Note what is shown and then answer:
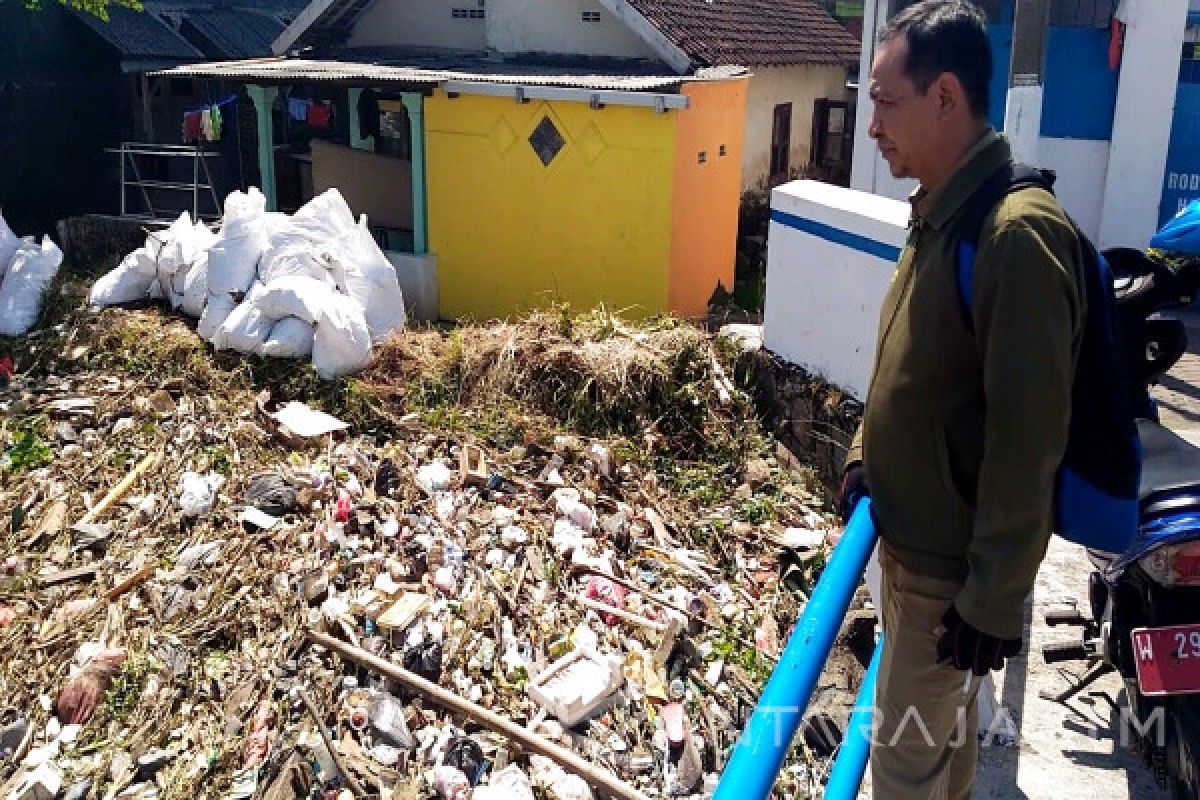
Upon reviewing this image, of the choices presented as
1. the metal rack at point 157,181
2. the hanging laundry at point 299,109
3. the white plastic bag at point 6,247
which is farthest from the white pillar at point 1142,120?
the white plastic bag at point 6,247

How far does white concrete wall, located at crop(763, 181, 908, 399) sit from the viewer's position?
5316 mm

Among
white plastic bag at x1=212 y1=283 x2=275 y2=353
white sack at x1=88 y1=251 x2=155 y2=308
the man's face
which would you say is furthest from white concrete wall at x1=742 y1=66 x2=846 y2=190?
the man's face

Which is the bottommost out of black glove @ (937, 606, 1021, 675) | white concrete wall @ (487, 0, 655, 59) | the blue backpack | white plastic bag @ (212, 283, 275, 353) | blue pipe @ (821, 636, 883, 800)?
white plastic bag @ (212, 283, 275, 353)

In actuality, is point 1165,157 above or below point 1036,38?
below

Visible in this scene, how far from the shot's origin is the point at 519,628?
191 inches

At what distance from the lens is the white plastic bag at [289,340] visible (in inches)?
298

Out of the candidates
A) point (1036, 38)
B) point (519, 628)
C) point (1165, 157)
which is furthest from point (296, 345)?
point (1165, 157)

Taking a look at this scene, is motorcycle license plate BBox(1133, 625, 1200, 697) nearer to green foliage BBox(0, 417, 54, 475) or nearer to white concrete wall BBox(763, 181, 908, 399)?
white concrete wall BBox(763, 181, 908, 399)

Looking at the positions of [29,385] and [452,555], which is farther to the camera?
[29,385]

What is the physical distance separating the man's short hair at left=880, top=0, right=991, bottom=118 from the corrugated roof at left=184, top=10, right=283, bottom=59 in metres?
16.5

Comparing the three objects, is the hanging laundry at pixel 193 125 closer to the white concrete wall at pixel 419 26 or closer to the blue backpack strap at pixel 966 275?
the white concrete wall at pixel 419 26

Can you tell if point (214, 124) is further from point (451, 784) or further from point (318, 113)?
point (451, 784)

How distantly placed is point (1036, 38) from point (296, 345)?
526 centimetres

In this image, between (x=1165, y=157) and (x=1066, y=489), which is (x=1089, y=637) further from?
(x=1165, y=157)
